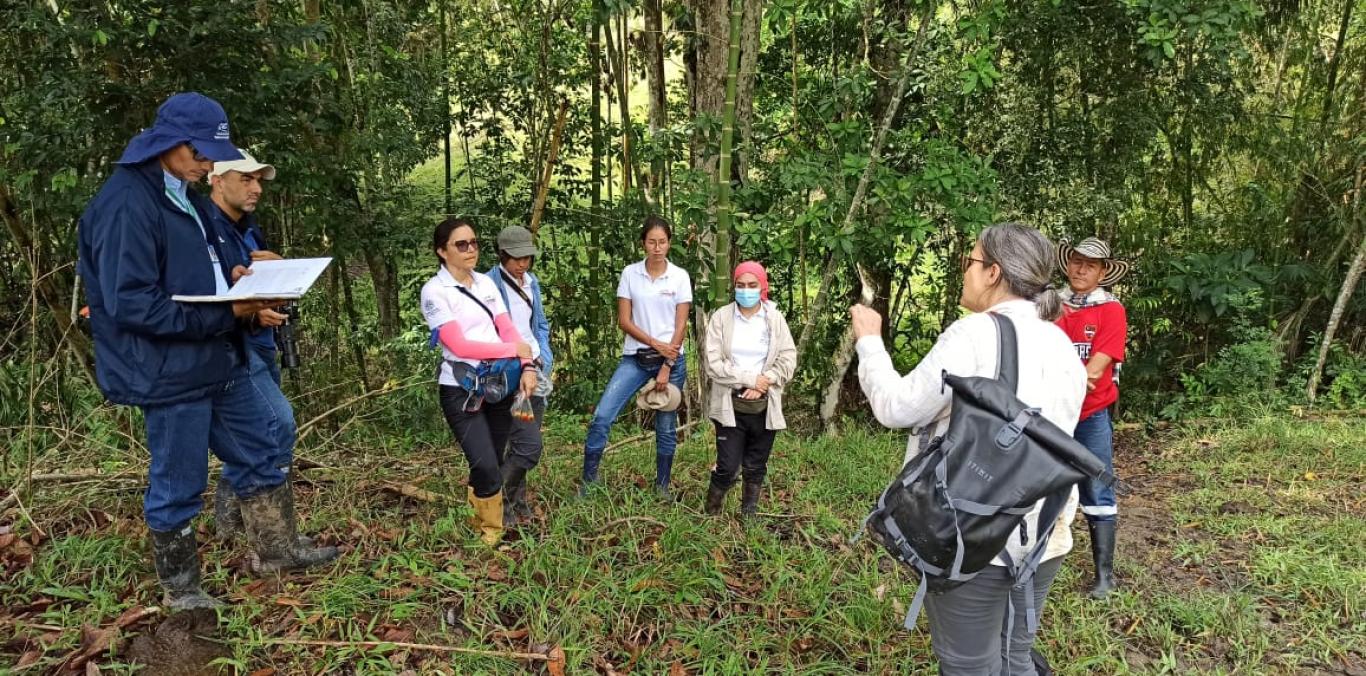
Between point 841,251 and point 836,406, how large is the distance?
7.75 feet

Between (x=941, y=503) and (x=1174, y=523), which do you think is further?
(x=1174, y=523)

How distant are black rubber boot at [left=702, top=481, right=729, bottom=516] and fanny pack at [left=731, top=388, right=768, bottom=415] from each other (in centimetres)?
49

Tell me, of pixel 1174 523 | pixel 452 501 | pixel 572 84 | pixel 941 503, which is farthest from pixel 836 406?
pixel 941 503

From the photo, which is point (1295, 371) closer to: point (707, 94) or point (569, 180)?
point (707, 94)

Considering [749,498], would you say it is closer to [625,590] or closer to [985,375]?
[625,590]

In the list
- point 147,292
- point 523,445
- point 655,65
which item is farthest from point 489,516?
point 655,65

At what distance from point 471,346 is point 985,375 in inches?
81.8

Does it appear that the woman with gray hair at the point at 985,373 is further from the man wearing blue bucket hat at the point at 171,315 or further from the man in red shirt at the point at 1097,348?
the man wearing blue bucket hat at the point at 171,315

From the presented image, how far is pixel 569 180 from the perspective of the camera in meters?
6.46

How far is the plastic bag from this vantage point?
3445 millimetres

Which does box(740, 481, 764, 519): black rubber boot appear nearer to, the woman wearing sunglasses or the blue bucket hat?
the woman wearing sunglasses

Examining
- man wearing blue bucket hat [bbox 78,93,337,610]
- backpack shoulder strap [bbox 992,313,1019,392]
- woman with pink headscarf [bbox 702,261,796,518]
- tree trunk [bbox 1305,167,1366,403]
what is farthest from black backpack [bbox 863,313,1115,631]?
tree trunk [bbox 1305,167,1366,403]

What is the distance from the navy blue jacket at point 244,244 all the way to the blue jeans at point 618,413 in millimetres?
1669

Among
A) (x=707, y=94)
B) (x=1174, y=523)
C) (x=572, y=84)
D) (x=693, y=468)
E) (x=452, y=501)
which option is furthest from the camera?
(x=572, y=84)
